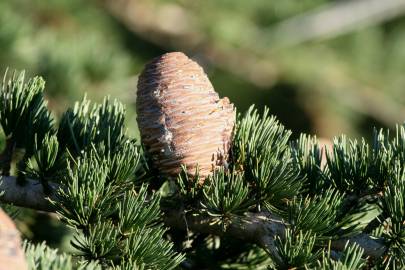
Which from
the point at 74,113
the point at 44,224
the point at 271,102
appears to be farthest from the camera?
the point at 271,102

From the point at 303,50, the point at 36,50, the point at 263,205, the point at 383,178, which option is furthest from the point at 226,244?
the point at 303,50

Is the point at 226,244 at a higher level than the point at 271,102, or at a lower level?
lower

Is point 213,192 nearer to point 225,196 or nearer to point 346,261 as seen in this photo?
point 225,196

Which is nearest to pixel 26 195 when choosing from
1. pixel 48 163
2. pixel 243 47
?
pixel 48 163

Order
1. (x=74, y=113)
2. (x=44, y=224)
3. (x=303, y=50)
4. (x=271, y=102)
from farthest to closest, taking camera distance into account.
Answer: (x=271, y=102) < (x=303, y=50) < (x=44, y=224) < (x=74, y=113)

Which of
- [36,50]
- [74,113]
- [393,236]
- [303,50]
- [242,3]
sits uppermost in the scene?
[242,3]

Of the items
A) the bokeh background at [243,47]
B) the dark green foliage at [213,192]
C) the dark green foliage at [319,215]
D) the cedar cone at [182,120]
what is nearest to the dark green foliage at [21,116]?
the dark green foliage at [213,192]

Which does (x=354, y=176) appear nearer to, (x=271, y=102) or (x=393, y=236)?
(x=393, y=236)
